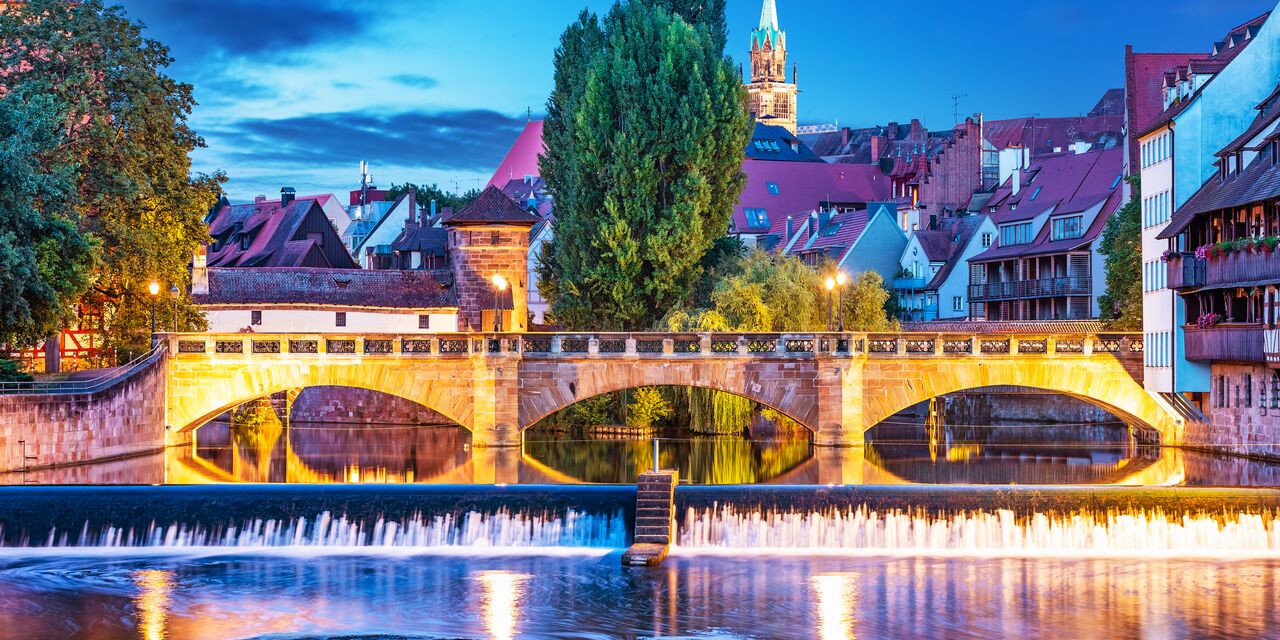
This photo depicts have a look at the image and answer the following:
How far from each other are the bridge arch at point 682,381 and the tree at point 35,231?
14.0 metres

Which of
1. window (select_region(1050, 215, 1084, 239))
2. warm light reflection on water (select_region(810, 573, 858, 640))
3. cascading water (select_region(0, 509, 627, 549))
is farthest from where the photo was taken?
window (select_region(1050, 215, 1084, 239))

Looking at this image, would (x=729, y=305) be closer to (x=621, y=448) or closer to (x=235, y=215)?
(x=621, y=448)

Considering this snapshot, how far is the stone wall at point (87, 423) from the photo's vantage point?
48.2 meters

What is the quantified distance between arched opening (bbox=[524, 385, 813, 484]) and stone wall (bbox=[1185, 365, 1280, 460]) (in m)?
11.8

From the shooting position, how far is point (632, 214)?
6388 cm

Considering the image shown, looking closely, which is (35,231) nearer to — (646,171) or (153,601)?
(153,601)

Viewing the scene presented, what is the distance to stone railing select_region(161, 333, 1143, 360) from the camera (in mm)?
55969

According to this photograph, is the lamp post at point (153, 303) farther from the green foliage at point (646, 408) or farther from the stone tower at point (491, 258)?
the stone tower at point (491, 258)

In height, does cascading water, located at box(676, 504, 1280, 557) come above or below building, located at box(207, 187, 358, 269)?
below

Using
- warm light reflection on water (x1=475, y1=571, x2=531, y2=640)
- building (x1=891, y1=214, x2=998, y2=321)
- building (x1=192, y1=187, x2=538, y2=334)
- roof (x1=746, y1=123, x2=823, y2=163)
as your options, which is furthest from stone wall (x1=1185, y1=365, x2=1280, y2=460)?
roof (x1=746, y1=123, x2=823, y2=163)

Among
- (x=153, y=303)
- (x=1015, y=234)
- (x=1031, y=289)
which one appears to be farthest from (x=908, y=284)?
(x=153, y=303)

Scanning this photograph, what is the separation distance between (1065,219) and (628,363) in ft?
116

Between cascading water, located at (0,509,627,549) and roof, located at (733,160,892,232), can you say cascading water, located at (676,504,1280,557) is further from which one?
roof, located at (733,160,892,232)

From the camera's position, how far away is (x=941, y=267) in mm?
97500
